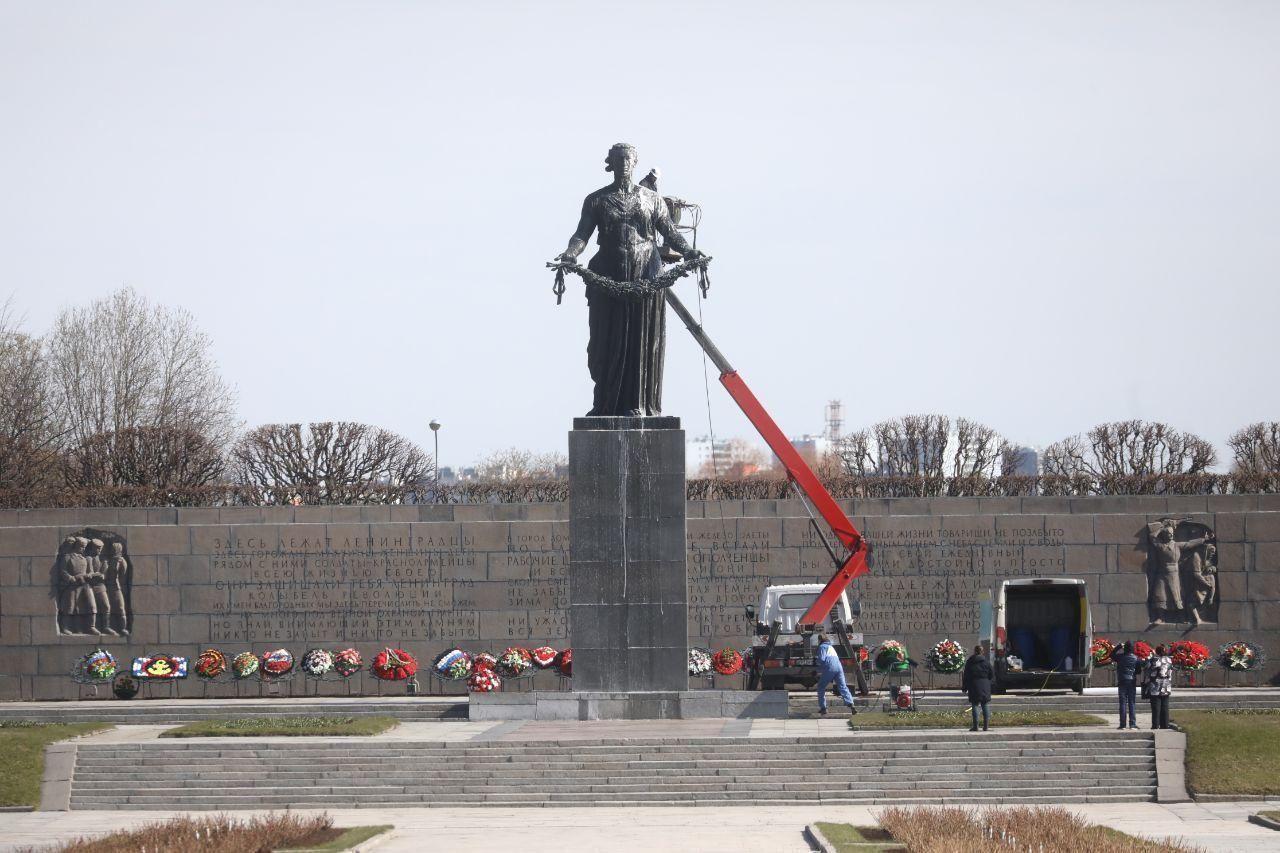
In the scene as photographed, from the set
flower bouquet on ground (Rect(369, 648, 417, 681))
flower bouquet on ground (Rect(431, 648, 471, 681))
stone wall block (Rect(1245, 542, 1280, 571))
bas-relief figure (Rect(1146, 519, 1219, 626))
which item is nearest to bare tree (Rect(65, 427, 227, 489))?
flower bouquet on ground (Rect(369, 648, 417, 681))

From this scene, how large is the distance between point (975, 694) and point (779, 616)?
8.46m

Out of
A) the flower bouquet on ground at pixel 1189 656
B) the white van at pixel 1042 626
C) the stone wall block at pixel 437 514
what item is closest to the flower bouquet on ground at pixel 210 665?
the stone wall block at pixel 437 514

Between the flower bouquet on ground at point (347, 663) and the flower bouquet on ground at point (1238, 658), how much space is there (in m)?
15.5

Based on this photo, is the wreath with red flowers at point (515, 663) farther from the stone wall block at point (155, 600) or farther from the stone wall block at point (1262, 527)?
the stone wall block at point (1262, 527)

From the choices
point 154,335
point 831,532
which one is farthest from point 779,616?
point 154,335

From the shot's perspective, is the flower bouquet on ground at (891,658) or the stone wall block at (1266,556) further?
the stone wall block at (1266,556)

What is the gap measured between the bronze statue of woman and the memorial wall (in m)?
8.51

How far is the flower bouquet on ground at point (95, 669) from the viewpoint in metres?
37.1

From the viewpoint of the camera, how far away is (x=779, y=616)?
116 ft

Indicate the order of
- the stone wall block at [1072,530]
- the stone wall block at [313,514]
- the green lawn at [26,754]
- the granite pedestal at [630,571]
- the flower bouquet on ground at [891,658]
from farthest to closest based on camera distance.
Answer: the stone wall block at [313,514]
the stone wall block at [1072,530]
the flower bouquet on ground at [891,658]
the granite pedestal at [630,571]
the green lawn at [26,754]

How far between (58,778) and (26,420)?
30914 mm

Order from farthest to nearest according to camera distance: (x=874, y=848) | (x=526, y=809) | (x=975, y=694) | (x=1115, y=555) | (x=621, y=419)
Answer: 1. (x=1115, y=555)
2. (x=621, y=419)
3. (x=975, y=694)
4. (x=526, y=809)
5. (x=874, y=848)

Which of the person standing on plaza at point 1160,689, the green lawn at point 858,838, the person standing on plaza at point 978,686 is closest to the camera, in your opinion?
the green lawn at point 858,838

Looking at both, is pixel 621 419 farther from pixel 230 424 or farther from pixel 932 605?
pixel 230 424
